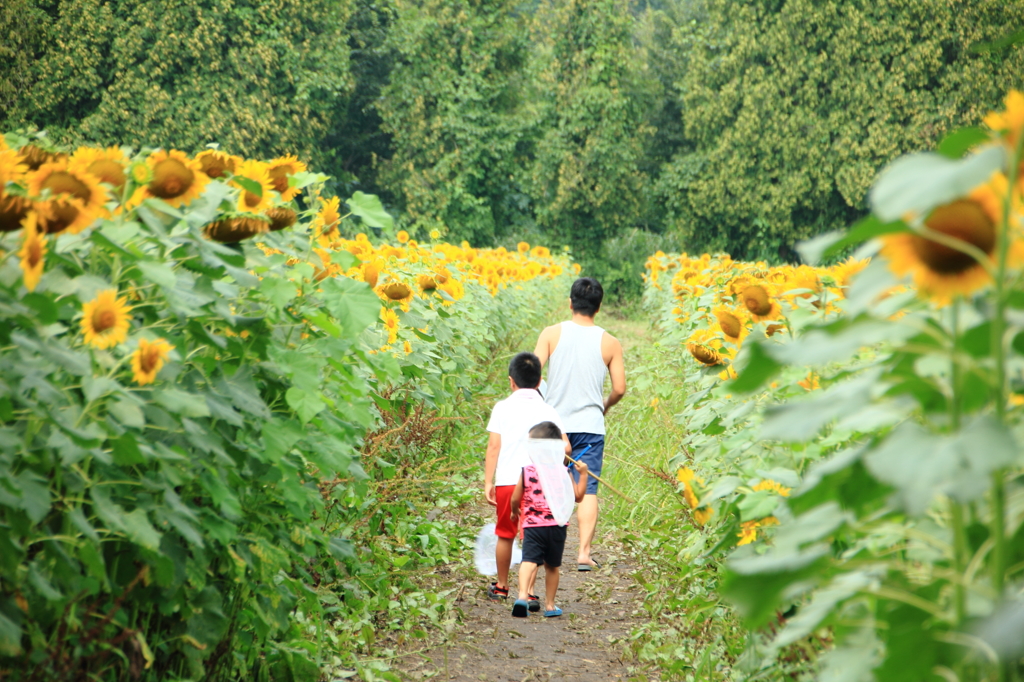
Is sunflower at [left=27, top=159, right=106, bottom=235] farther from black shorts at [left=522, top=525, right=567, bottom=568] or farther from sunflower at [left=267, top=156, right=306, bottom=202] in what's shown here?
black shorts at [left=522, top=525, right=567, bottom=568]

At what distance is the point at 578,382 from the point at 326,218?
2.14m

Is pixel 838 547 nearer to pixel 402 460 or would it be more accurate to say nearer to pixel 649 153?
pixel 402 460

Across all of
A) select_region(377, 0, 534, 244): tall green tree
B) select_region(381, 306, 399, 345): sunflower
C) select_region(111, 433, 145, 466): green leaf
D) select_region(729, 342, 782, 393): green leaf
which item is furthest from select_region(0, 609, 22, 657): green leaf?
select_region(377, 0, 534, 244): tall green tree

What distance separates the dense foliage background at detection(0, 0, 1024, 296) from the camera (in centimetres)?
2450

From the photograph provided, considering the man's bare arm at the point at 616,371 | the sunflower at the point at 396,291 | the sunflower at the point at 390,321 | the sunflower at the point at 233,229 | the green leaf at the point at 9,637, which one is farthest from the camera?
the man's bare arm at the point at 616,371

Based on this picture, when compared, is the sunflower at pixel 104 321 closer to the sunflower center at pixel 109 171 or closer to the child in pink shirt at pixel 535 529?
the sunflower center at pixel 109 171

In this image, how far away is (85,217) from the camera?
6.57ft

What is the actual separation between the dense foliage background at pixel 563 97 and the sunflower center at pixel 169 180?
2409 cm

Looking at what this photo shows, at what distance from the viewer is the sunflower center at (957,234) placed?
47.3 inches

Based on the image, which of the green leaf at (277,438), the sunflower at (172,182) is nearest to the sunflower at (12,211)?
the sunflower at (172,182)

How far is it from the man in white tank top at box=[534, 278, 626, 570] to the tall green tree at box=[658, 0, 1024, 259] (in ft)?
67.2

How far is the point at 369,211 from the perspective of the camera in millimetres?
3084

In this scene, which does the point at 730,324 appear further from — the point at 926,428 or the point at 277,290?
the point at 926,428

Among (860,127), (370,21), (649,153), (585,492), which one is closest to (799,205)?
(860,127)
